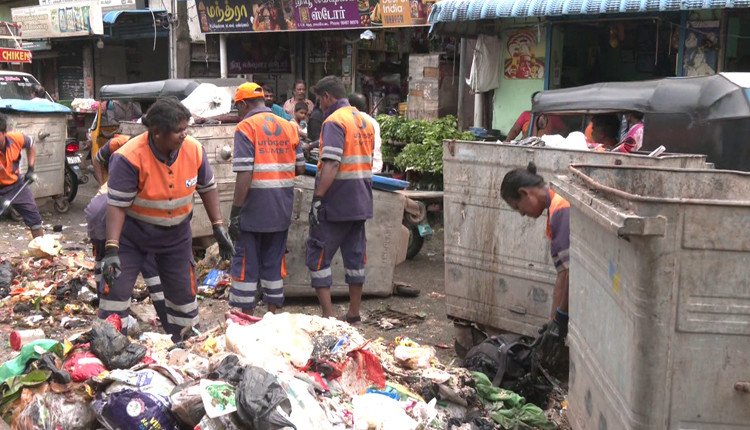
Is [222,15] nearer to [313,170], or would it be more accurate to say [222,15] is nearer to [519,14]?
[519,14]

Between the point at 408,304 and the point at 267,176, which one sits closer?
the point at 267,176

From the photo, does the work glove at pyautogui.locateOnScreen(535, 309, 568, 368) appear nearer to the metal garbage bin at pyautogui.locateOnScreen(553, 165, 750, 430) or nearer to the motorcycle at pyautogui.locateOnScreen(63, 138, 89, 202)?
the metal garbage bin at pyautogui.locateOnScreen(553, 165, 750, 430)

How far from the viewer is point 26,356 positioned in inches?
158

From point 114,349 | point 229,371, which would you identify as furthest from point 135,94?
point 229,371

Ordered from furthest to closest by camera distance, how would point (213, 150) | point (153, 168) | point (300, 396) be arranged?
point (213, 150) < point (153, 168) < point (300, 396)

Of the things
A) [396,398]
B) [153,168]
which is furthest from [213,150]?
[396,398]

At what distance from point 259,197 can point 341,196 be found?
635 mm

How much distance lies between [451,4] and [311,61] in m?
6.22

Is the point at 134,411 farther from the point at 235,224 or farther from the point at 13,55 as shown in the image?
the point at 13,55

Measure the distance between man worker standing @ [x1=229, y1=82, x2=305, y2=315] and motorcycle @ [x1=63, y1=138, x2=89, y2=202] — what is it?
21.4ft

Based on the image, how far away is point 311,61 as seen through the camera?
51.3 feet

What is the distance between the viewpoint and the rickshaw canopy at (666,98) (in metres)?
5.80

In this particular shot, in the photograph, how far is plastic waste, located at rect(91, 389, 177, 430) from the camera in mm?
3596

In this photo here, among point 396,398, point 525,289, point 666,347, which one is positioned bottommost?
point 396,398
